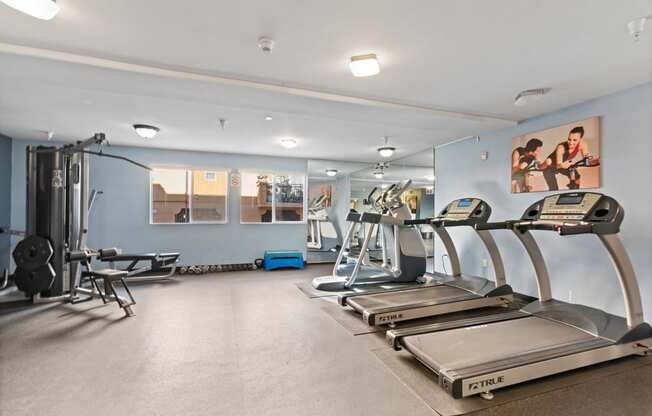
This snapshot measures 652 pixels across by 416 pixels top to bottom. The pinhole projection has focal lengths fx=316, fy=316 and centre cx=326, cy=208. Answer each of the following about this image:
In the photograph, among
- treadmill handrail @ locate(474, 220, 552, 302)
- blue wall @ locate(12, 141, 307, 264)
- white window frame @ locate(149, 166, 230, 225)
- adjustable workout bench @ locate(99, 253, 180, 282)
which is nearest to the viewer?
treadmill handrail @ locate(474, 220, 552, 302)

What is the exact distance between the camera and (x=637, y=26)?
2.05 m

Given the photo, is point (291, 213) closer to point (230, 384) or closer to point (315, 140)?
point (315, 140)

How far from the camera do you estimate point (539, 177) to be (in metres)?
4.02

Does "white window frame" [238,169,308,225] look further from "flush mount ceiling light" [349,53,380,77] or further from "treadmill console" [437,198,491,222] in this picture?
"flush mount ceiling light" [349,53,380,77]

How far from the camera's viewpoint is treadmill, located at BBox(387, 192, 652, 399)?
2.16 meters

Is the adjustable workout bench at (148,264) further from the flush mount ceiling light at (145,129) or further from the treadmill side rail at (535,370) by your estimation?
the treadmill side rail at (535,370)

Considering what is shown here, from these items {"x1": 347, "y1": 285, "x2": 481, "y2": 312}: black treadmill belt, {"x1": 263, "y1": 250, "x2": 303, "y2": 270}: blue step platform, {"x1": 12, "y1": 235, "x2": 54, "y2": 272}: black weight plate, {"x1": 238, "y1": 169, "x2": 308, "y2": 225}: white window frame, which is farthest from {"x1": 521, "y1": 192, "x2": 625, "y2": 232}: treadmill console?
{"x1": 12, "y1": 235, "x2": 54, "y2": 272}: black weight plate

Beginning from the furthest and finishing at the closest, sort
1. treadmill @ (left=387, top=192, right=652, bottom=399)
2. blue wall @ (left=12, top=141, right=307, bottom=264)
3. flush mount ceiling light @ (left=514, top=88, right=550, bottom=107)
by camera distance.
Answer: blue wall @ (left=12, top=141, right=307, bottom=264) → flush mount ceiling light @ (left=514, top=88, right=550, bottom=107) → treadmill @ (left=387, top=192, right=652, bottom=399)

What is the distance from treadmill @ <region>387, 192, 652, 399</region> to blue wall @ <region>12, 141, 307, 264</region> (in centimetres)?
449

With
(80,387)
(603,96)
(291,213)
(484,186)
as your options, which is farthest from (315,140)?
(80,387)

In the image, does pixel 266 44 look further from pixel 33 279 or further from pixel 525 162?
pixel 33 279

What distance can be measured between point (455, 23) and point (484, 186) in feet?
Result: 11.1

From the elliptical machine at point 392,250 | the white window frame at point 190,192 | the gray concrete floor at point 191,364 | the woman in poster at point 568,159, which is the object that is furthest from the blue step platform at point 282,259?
the woman in poster at point 568,159

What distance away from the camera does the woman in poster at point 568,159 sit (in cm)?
357
